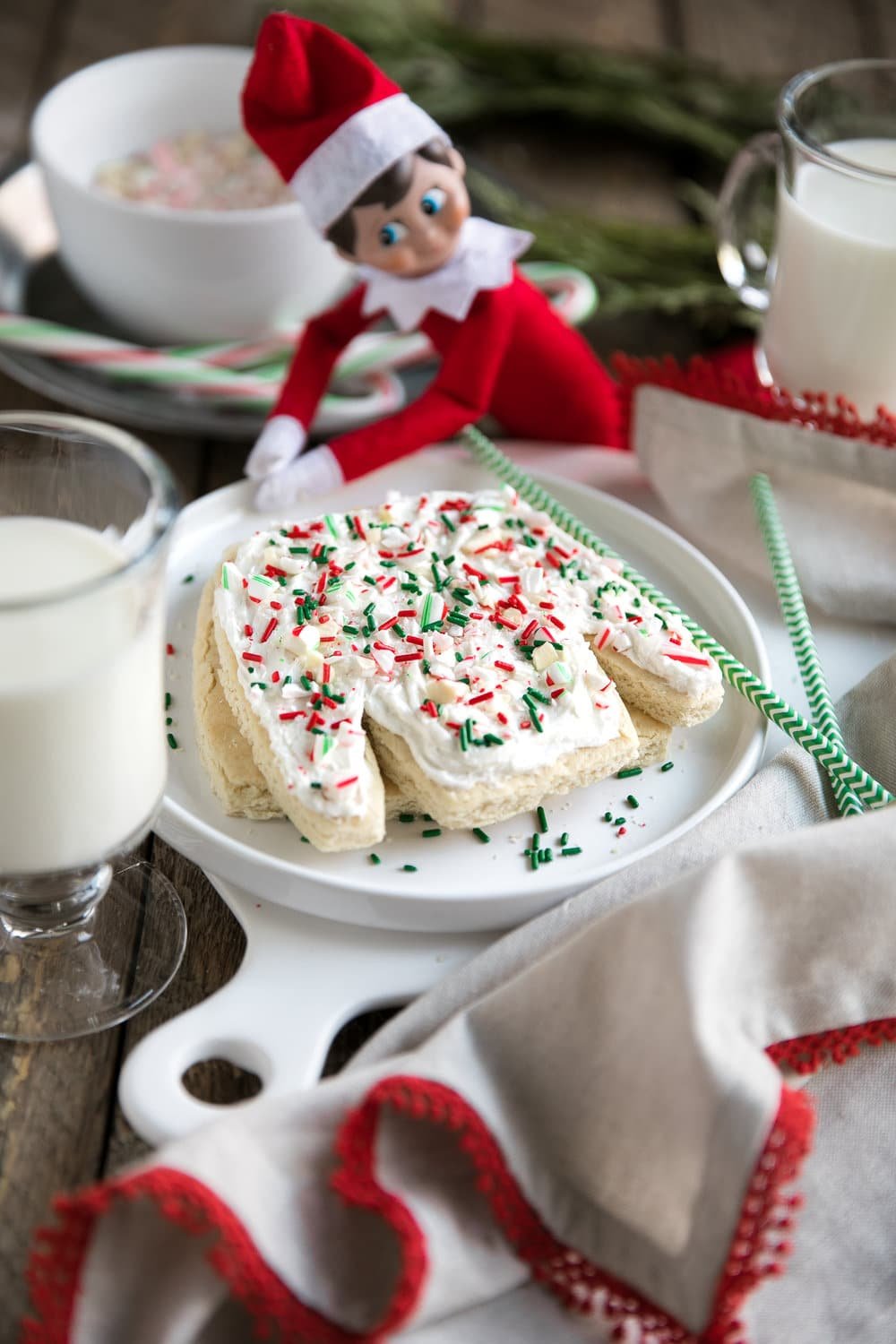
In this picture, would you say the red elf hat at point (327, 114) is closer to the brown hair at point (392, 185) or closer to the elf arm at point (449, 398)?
the brown hair at point (392, 185)

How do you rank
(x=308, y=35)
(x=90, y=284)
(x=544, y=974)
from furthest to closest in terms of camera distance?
(x=90, y=284), (x=308, y=35), (x=544, y=974)

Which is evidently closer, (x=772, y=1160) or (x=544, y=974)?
(x=772, y=1160)

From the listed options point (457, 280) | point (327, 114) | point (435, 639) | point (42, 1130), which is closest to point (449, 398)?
point (457, 280)

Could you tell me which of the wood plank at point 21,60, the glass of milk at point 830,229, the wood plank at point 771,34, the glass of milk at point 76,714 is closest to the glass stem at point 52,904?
the glass of milk at point 76,714

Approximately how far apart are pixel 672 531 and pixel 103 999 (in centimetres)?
92

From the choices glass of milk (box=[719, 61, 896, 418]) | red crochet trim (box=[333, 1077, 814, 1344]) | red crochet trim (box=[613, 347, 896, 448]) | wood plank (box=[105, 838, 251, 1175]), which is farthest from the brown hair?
red crochet trim (box=[333, 1077, 814, 1344])

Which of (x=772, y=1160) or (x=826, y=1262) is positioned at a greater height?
(x=772, y=1160)

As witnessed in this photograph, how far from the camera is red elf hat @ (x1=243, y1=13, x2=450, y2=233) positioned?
1.51 m

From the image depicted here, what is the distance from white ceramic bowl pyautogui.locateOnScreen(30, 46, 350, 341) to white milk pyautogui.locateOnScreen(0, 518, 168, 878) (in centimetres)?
88

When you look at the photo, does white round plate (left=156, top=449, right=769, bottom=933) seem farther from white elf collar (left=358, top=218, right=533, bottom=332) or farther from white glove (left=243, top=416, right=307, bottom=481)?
white elf collar (left=358, top=218, right=533, bottom=332)

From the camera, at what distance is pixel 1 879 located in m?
1.22

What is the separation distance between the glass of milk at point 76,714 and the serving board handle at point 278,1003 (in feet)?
0.29

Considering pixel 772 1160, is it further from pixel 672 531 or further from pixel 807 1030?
pixel 672 531

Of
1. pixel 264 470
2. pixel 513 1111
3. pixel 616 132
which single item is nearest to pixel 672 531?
pixel 264 470
